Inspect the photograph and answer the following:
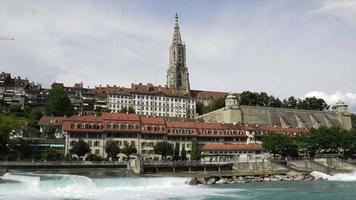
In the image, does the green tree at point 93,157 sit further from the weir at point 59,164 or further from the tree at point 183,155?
the tree at point 183,155

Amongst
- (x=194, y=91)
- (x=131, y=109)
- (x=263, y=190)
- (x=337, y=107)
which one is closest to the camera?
(x=263, y=190)

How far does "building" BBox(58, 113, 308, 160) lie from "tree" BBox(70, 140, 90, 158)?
3.46 metres

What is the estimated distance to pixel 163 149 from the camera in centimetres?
8475

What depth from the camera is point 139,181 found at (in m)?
54.2

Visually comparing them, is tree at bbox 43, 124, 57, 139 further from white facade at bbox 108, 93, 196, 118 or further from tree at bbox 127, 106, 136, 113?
white facade at bbox 108, 93, 196, 118

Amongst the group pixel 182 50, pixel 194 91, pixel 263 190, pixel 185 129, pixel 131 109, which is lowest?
pixel 263 190

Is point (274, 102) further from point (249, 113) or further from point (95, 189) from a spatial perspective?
point (95, 189)

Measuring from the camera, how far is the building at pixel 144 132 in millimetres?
86125

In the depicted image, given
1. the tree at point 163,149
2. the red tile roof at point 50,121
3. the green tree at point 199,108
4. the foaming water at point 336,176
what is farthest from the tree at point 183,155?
the green tree at point 199,108

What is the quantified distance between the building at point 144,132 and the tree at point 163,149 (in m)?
3.06

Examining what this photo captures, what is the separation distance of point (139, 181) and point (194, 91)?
383 ft

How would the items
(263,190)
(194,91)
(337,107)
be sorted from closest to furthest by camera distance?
(263,190), (337,107), (194,91)

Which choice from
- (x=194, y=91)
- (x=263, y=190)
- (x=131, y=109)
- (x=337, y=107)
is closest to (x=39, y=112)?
(x=131, y=109)

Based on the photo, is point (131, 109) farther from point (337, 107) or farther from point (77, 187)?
point (77, 187)
